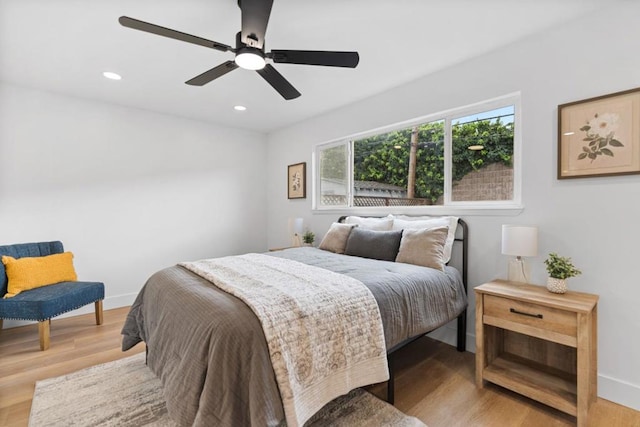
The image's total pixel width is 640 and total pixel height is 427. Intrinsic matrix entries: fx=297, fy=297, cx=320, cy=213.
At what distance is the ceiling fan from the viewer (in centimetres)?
164

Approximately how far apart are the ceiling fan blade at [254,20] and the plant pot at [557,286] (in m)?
2.45

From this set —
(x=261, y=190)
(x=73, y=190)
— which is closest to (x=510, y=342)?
(x=261, y=190)

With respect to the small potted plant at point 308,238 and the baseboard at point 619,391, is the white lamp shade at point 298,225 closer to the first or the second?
the small potted plant at point 308,238

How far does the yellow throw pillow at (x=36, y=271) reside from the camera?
→ 2781mm

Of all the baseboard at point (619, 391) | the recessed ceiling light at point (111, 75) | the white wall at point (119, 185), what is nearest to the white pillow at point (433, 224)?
the baseboard at point (619, 391)

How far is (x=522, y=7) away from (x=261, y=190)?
4.14 metres

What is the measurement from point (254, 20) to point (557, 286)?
8.30 feet

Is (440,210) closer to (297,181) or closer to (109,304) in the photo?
(297,181)

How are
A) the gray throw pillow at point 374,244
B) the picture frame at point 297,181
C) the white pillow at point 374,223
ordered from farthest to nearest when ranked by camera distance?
1. the picture frame at point 297,181
2. the white pillow at point 374,223
3. the gray throw pillow at point 374,244

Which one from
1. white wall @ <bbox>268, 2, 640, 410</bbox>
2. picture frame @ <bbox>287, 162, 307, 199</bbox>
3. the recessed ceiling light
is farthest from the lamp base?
the recessed ceiling light

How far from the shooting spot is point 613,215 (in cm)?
196

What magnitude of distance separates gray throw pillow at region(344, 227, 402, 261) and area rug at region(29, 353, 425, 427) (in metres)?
1.14

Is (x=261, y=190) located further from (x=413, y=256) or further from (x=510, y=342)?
(x=510, y=342)

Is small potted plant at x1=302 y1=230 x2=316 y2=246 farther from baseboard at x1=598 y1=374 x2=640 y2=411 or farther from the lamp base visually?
baseboard at x1=598 y1=374 x2=640 y2=411
